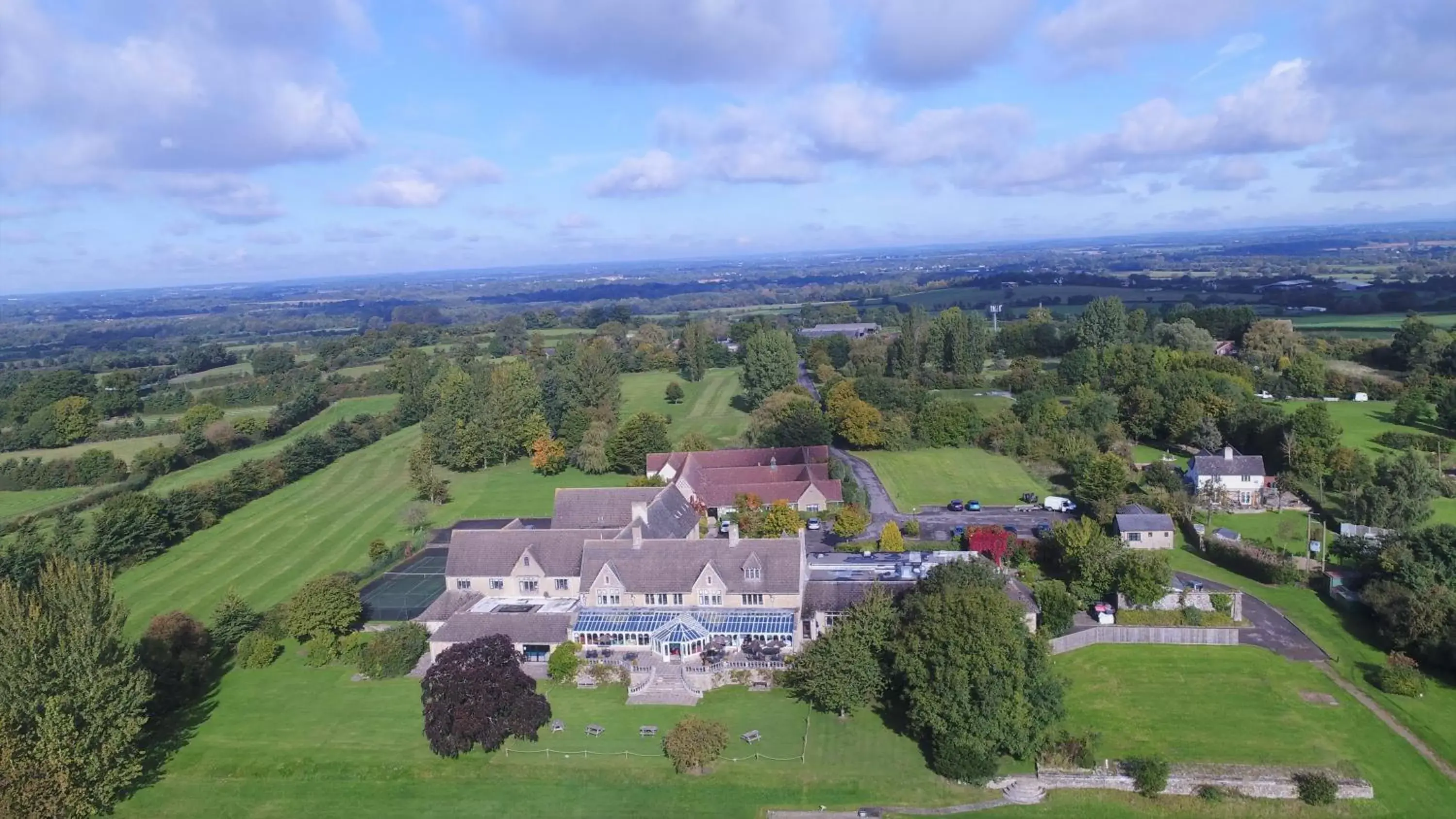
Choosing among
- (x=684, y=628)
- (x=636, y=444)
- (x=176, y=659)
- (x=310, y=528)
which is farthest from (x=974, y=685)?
(x=310, y=528)

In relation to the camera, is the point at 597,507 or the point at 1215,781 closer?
the point at 1215,781

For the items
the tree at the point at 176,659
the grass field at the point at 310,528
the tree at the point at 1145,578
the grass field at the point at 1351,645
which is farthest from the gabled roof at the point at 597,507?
the grass field at the point at 1351,645

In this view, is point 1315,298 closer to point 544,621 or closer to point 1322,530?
point 1322,530

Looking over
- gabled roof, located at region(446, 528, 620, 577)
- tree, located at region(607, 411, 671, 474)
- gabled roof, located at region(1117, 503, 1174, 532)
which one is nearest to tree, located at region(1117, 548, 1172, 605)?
gabled roof, located at region(1117, 503, 1174, 532)

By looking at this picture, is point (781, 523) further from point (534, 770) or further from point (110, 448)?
point (110, 448)

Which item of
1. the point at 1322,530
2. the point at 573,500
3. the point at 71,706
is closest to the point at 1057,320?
the point at 1322,530

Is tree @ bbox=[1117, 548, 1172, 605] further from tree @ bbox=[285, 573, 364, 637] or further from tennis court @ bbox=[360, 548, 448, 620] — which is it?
tree @ bbox=[285, 573, 364, 637]

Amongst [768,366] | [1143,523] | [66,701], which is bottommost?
[1143,523]

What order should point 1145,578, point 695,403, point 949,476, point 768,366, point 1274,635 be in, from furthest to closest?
1. point 695,403
2. point 768,366
3. point 949,476
4. point 1145,578
5. point 1274,635
